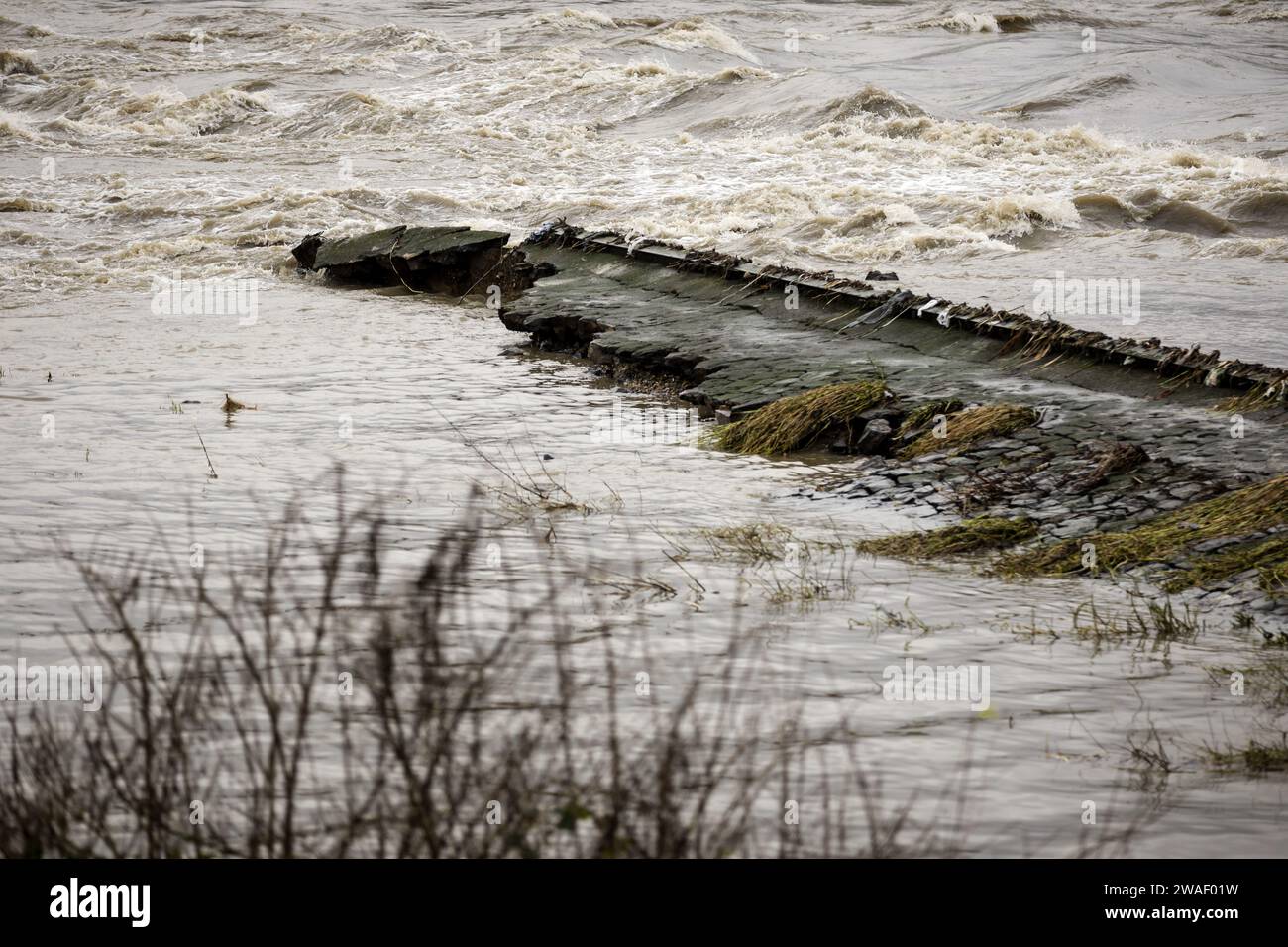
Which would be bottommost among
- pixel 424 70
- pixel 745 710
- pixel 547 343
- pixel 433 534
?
pixel 745 710

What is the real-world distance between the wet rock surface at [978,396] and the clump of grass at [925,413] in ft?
0.07

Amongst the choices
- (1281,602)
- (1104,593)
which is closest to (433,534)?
(1104,593)

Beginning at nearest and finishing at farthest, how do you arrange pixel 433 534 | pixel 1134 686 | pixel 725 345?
pixel 1134 686 < pixel 433 534 < pixel 725 345

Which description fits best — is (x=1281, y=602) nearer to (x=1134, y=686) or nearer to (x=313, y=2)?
(x=1134, y=686)

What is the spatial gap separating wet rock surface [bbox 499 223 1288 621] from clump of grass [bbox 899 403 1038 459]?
2.0 inches

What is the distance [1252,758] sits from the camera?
457cm

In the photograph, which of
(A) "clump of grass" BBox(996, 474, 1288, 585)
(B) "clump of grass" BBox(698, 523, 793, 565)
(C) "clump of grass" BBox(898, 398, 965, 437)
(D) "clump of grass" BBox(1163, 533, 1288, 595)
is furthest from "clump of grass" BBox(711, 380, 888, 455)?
(D) "clump of grass" BBox(1163, 533, 1288, 595)

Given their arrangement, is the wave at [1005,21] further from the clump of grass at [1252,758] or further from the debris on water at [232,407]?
the clump of grass at [1252,758]

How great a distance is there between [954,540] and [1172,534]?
1.06 m

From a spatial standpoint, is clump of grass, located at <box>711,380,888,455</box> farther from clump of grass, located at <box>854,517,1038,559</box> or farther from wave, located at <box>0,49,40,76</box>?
wave, located at <box>0,49,40,76</box>

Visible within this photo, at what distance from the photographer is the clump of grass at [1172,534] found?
6660mm

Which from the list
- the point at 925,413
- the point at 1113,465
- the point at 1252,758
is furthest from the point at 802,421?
the point at 1252,758

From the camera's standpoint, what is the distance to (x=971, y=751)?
15.5 feet
